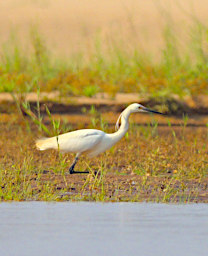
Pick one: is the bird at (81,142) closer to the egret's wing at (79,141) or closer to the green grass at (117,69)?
the egret's wing at (79,141)

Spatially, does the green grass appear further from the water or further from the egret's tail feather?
the water

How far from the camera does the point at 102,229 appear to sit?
544 cm

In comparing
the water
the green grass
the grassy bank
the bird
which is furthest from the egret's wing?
the green grass

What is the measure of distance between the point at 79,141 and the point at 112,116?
4449mm

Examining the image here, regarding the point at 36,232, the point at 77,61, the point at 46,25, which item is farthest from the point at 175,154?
the point at 46,25

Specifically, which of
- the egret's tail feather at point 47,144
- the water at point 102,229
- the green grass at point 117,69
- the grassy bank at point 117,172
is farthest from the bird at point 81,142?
the green grass at point 117,69

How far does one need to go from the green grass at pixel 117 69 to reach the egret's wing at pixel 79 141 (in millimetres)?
4302

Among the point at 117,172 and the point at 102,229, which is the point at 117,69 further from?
the point at 102,229

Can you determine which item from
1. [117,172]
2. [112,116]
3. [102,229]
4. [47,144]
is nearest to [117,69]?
[112,116]

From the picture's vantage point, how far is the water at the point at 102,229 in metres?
4.70

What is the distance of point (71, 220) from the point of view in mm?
5863

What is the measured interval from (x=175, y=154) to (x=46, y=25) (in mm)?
19779

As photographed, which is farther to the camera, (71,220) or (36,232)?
(71,220)

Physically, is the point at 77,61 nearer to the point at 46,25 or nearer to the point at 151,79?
the point at 151,79
